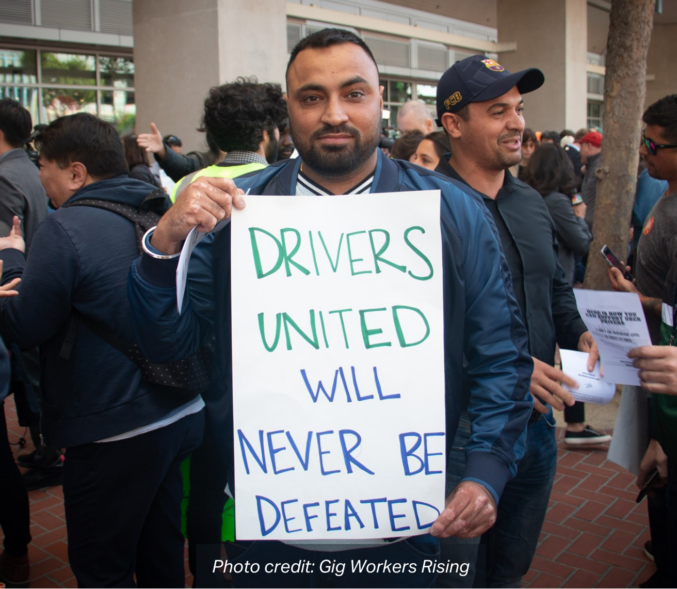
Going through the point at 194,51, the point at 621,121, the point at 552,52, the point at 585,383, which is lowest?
the point at 585,383

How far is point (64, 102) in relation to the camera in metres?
13.9

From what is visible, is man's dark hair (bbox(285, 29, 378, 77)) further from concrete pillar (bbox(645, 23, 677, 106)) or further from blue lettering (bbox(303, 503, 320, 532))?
concrete pillar (bbox(645, 23, 677, 106))

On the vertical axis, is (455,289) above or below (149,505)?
above

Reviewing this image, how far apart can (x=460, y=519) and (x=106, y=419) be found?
1.33 metres

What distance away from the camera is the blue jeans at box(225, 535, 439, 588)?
1689 mm

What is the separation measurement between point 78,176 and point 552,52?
49.4ft

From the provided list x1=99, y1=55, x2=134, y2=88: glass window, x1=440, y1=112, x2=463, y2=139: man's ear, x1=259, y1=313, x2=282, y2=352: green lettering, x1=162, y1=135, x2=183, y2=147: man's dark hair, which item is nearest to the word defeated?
x1=259, y1=313, x2=282, y2=352: green lettering

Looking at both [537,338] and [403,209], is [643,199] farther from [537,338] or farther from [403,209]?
[403,209]

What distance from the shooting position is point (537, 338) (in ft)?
7.81

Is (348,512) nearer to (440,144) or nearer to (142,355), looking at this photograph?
(142,355)

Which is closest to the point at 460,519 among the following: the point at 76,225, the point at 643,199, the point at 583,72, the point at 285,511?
the point at 285,511

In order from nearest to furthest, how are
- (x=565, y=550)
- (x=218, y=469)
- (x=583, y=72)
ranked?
1. (x=218, y=469)
2. (x=565, y=550)
3. (x=583, y=72)

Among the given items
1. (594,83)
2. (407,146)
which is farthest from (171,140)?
(594,83)

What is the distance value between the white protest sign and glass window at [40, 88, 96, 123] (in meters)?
13.7
